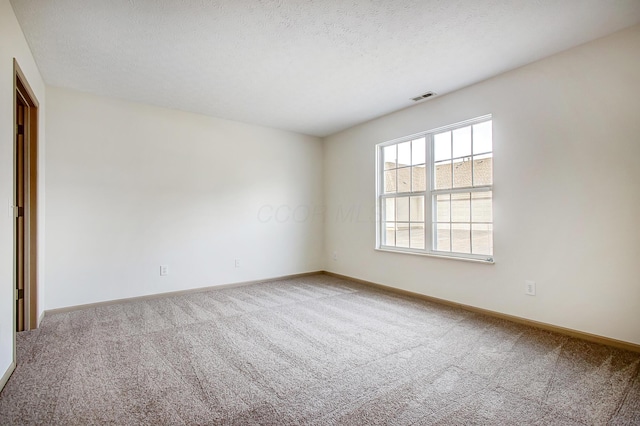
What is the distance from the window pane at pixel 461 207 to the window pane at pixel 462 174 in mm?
121

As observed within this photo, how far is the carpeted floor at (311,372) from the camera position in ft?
5.65

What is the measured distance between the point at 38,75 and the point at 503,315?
17.7 ft

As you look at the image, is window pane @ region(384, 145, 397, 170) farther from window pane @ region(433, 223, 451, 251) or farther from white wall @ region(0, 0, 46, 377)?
white wall @ region(0, 0, 46, 377)

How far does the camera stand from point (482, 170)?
350cm

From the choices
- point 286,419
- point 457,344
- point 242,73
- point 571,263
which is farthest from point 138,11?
point 571,263

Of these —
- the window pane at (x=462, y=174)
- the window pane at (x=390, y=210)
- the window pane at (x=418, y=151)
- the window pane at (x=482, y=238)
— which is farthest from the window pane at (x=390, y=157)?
the window pane at (x=482, y=238)

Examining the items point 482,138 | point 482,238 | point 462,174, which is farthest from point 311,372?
point 482,138

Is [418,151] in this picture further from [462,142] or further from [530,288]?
[530,288]

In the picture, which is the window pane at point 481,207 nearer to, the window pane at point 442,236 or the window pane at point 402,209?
the window pane at point 442,236

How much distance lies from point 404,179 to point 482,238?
1362 mm

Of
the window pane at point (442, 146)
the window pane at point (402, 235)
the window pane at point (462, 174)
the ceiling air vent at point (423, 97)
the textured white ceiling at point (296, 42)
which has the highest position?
the textured white ceiling at point (296, 42)

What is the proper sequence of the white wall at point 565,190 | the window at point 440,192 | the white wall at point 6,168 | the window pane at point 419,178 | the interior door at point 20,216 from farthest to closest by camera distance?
the window pane at point 419,178 < the window at point 440,192 < the interior door at point 20,216 < the white wall at point 565,190 < the white wall at point 6,168

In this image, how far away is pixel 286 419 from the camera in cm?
167

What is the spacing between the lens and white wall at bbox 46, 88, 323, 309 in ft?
11.7
